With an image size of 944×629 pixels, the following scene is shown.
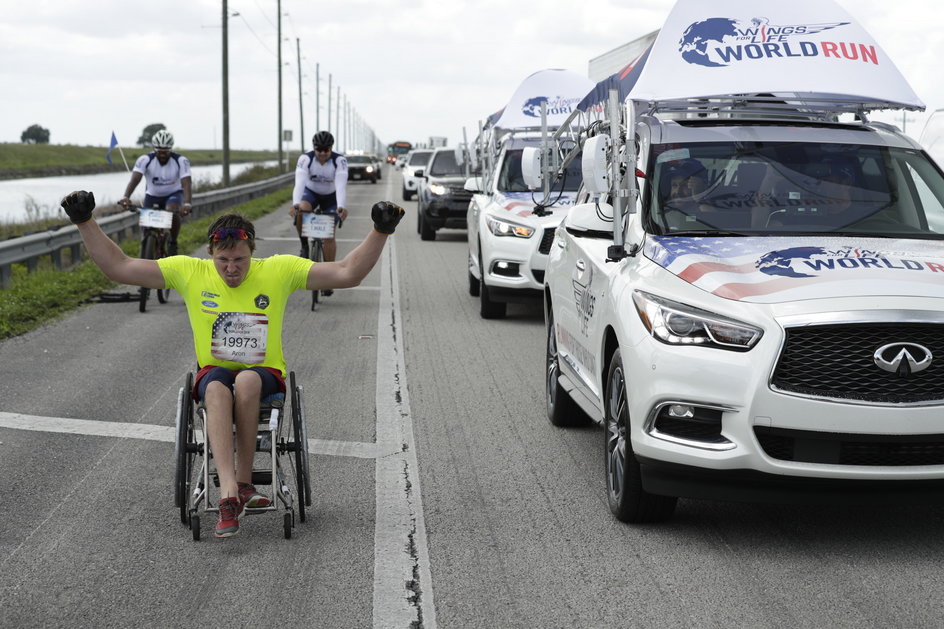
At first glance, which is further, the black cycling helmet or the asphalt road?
the black cycling helmet

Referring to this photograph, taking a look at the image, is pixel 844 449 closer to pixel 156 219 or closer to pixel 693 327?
pixel 693 327

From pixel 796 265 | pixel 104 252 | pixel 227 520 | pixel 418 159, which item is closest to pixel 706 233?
pixel 796 265

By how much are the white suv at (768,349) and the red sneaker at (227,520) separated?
1.71 metres

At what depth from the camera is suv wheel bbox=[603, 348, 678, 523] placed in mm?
5574

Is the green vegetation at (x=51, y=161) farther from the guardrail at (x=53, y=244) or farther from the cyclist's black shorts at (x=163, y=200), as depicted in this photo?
the cyclist's black shorts at (x=163, y=200)

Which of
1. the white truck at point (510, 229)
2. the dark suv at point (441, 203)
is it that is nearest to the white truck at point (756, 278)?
the white truck at point (510, 229)

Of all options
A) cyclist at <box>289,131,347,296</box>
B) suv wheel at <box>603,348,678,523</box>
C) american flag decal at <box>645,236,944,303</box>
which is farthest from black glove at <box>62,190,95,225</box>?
cyclist at <box>289,131,347,296</box>

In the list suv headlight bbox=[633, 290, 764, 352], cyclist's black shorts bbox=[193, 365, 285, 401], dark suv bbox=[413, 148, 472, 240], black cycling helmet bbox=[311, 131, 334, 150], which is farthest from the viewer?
dark suv bbox=[413, 148, 472, 240]

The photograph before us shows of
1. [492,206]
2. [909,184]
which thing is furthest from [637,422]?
[492,206]

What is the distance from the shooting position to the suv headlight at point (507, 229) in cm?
1316

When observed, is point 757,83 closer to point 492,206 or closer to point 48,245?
point 492,206

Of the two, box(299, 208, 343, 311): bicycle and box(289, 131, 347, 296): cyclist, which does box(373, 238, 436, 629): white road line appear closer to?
box(299, 208, 343, 311): bicycle

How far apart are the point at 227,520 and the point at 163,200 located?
9631mm

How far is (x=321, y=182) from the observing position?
1426 centimetres
